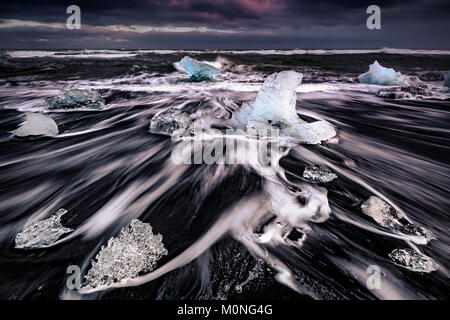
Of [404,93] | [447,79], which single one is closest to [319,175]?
[404,93]

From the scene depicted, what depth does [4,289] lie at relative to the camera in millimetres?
1607

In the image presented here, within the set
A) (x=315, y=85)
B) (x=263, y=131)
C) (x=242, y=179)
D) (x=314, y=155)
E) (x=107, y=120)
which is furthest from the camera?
(x=315, y=85)

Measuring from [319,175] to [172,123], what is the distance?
2.76 m

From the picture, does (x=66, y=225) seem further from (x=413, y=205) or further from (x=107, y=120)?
(x=107, y=120)

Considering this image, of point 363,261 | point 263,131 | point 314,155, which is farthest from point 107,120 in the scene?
point 363,261

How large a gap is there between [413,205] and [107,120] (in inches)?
233

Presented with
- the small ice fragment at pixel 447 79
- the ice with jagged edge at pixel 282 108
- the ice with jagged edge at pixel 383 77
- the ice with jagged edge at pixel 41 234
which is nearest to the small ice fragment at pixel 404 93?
the ice with jagged edge at pixel 383 77

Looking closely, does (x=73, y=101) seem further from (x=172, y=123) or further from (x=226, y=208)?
(x=226, y=208)

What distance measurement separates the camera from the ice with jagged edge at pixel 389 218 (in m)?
2.07

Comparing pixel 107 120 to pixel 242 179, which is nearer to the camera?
pixel 242 179

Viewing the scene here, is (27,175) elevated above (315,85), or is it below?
below

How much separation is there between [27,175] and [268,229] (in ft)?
10.7
